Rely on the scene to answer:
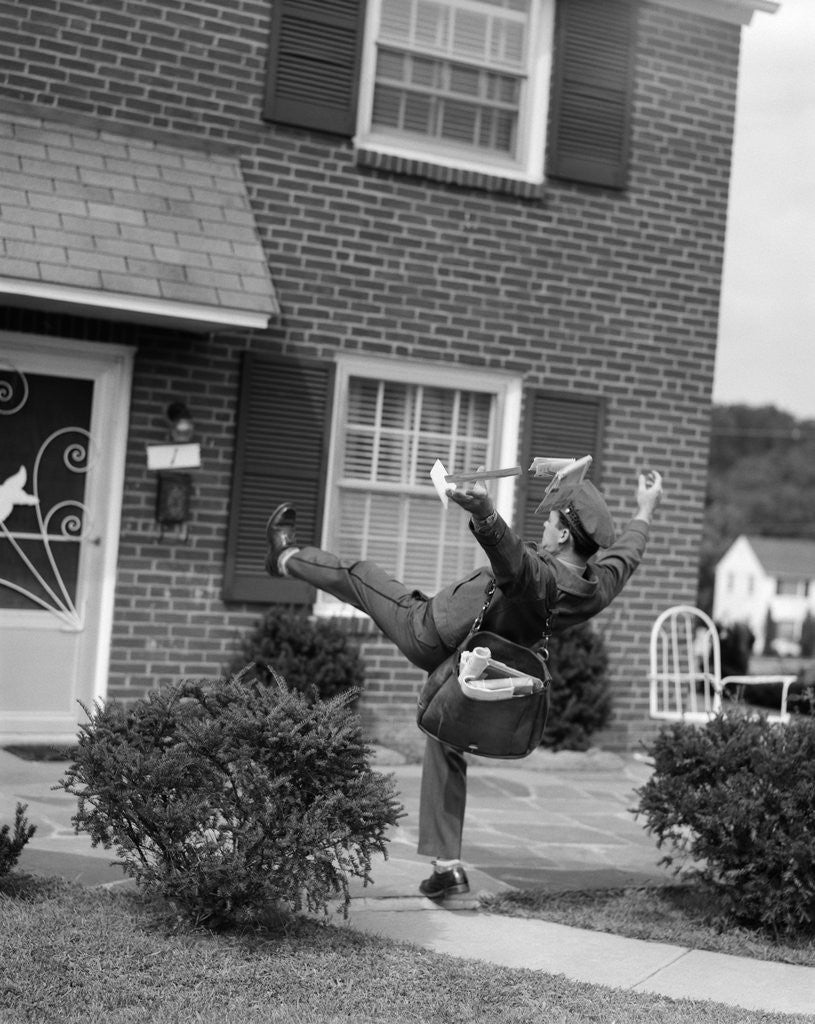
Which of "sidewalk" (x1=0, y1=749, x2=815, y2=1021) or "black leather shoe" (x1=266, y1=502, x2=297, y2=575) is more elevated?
"black leather shoe" (x1=266, y1=502, x2=297, y2=575)

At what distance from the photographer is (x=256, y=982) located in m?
4.80

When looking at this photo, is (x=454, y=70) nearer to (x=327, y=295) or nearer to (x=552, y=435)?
(x=327, y=295)

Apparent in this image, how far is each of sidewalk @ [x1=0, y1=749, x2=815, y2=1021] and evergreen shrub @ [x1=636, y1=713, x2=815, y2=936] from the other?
0.34 metres

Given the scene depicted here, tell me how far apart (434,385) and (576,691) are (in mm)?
2350

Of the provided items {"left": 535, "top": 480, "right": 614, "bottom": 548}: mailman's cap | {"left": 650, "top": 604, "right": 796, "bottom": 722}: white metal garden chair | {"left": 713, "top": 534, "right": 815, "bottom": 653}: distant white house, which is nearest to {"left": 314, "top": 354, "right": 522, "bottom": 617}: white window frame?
{"left": 650, "top": 604, "right": 796, "bottom": 722}: white metal garden chair

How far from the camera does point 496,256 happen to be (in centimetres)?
1033

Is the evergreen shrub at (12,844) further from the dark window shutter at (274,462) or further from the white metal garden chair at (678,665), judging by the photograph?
the white metal garden chair at (678,665)

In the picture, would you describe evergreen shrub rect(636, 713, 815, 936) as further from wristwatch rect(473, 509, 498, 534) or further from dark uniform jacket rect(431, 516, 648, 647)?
wristwatch rect(473, 509, 498, 534)

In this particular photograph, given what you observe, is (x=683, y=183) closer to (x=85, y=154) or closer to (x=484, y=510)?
(x=85, y=154)

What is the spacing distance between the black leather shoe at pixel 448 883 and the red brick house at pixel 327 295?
12.2ft

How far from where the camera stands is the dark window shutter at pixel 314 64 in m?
9.60

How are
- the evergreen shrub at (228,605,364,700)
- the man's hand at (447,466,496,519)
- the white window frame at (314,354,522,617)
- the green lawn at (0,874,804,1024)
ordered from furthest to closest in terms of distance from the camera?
the white window frame at (314,354,522,617) → the evergreen shrub at (228,605,364,700) → the man's hand at (447,466,496,519) → the green lawn at (0,874,804,1024)

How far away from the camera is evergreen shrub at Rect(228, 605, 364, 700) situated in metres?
9.32

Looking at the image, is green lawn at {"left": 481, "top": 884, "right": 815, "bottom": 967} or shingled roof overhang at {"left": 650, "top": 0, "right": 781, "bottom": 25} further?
shingled roof overhang at {"left": 650, "top": 0, "right": 781, "bottom": 25}
